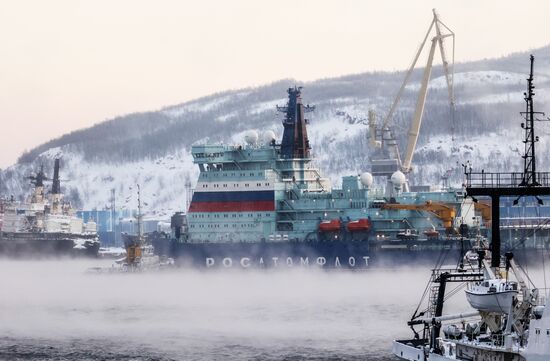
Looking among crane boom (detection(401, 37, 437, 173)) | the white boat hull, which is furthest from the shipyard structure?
the white boat hull

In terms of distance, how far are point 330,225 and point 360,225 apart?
3212 mm

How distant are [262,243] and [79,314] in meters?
49.1

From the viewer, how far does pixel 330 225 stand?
142000mm

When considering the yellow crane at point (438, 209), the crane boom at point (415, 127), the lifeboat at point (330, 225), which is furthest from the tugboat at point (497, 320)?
the crane boom at point (415, 127)

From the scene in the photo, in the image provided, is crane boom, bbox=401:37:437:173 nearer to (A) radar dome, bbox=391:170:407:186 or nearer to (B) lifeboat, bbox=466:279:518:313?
(A) radar dome, bbox=391:170:407:186

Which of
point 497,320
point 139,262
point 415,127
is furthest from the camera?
point 415,127

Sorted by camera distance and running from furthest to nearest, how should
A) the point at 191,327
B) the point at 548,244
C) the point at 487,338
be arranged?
the point at 548,244 < the point at 191,327 < the point at 487,338

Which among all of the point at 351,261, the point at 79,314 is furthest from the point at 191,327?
the point at 351,261

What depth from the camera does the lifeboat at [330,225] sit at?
465 ft

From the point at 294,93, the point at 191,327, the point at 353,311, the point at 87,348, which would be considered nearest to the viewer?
the point at 87,348

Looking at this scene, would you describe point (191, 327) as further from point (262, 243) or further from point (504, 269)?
point (262, 243)

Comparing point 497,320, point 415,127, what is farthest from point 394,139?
point 497,320

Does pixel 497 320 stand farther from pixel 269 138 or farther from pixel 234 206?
pixel 269 138

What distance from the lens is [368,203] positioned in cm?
14275
